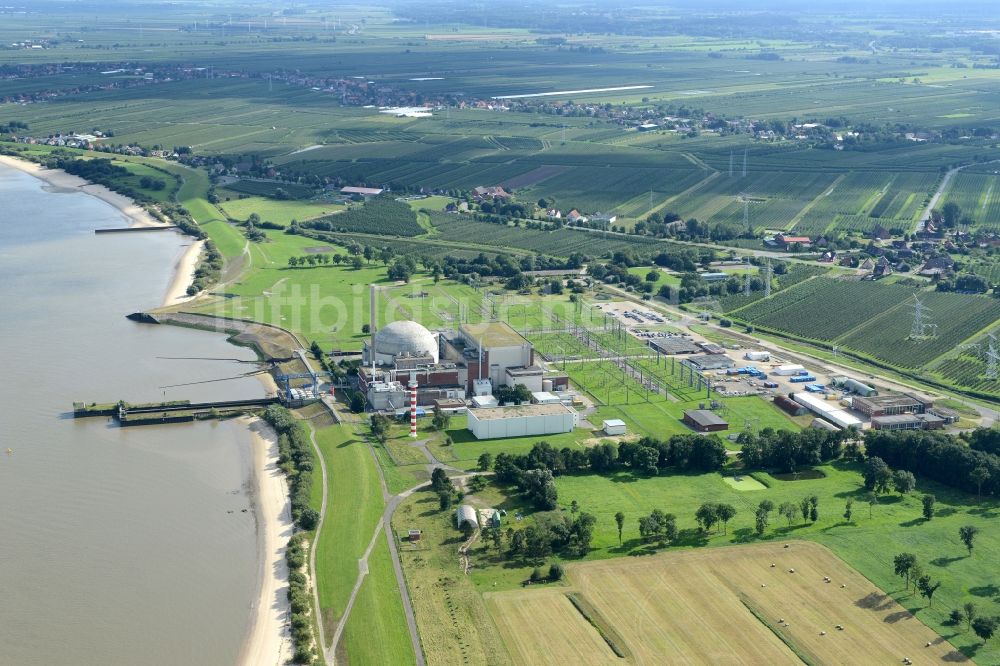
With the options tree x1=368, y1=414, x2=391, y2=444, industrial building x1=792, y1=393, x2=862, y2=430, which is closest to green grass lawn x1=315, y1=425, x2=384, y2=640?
tree x1=368, y1=414, x2=391, y2=444

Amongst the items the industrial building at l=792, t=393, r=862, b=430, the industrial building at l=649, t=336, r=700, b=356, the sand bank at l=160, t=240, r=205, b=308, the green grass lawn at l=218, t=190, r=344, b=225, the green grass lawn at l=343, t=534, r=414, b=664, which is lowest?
the green grass lawn at l=343, t=534, r=414, b=664

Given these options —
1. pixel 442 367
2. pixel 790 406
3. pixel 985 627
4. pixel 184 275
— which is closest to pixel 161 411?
pixel 442 367

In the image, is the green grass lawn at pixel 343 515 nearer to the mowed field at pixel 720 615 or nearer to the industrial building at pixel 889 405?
the mowed field at pixel 720 615

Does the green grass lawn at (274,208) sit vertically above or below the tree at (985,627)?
above

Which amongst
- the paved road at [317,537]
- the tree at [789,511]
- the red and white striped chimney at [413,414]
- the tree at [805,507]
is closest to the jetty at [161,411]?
the paved road at [317,537]

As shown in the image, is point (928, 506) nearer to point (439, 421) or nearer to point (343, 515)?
point (439, 421)

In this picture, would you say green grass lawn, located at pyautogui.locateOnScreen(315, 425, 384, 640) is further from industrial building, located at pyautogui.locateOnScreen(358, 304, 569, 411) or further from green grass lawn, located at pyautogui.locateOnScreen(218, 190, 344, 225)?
green grass lawn, located at pyautogui.locateOnScreen(218, 190, 344, 225)
